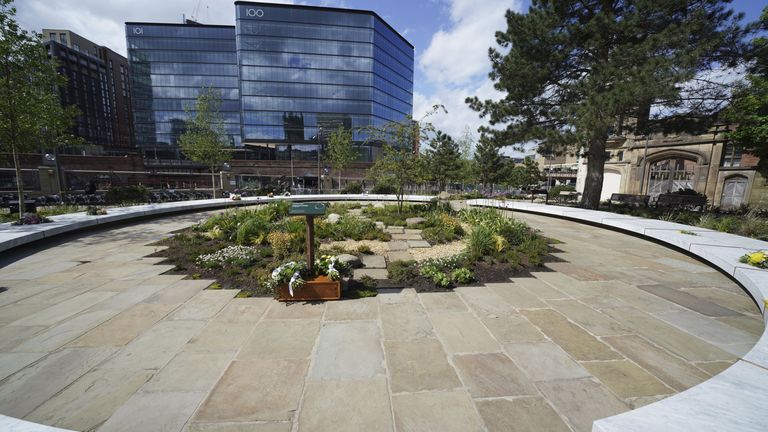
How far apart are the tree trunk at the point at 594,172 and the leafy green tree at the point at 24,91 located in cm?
2252

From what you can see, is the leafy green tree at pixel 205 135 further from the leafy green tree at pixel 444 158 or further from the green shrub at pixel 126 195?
the leafy green tree at pixel 444 158

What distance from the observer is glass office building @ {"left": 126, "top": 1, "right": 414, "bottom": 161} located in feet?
164

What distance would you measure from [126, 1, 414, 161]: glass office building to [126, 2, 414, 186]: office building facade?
17 centimetres

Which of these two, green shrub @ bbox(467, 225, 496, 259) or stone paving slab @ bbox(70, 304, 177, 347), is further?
green shrub @ bbox(467, 225, 496, 259)

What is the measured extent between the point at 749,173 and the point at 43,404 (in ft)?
111

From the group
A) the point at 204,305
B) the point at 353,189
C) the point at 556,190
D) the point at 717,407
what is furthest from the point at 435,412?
the point at 556,190

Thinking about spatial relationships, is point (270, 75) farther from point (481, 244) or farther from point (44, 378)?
point (44, 378)

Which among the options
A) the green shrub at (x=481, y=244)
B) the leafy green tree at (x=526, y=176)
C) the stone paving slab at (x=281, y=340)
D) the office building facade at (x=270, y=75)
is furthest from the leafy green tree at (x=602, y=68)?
the office building facade at (x=270, y=75)

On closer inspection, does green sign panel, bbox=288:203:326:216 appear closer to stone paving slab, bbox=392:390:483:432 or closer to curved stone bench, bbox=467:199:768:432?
stone paving slab, bbox=392:390:483:432

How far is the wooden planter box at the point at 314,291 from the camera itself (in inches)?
173

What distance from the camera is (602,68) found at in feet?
37.4

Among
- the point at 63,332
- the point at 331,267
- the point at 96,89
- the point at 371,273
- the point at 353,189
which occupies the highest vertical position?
the point at 96,89

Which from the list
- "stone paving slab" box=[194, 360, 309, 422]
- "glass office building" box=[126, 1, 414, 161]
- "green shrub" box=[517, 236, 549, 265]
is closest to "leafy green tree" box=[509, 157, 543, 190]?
"glass office building" box=[126, 1, 414, 161]

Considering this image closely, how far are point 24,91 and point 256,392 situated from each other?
13862 millimetres
